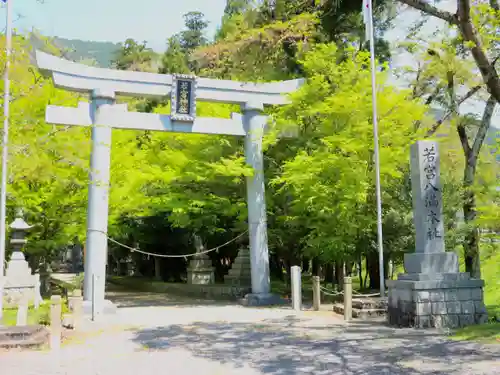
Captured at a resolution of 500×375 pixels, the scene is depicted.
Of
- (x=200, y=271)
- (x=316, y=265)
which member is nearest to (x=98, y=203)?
(x=200, y=271)

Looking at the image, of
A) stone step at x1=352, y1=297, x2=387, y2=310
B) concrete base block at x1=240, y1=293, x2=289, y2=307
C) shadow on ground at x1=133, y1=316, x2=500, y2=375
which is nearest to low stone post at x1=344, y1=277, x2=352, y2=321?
stone step at x1=352, y1=297, x2=387, y2=310

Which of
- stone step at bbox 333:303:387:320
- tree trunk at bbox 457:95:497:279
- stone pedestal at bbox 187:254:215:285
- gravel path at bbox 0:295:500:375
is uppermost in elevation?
tree trunk at bbox 457:95:497:279

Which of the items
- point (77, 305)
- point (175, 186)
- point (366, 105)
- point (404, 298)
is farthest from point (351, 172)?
point (77, 305)

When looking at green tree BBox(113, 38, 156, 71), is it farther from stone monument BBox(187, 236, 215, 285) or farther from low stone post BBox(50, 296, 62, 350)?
low stone post BBox(50, 296, 62, 350)

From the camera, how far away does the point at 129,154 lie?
61.7 ft

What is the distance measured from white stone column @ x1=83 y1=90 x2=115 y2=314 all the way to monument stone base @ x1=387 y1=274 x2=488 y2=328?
7.99m

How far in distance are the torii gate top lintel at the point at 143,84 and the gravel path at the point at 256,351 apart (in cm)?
671

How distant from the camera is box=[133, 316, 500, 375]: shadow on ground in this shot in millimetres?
7000

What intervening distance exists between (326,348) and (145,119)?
951 cm

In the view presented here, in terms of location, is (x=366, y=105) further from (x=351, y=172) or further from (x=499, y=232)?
(x=499, y=232)

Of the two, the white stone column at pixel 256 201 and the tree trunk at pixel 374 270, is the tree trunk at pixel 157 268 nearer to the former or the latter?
→ the white stone column at pixel 256 201

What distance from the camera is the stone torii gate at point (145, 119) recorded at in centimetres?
1430

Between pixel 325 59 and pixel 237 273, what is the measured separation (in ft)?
29.3

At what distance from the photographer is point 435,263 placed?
1069 cm
